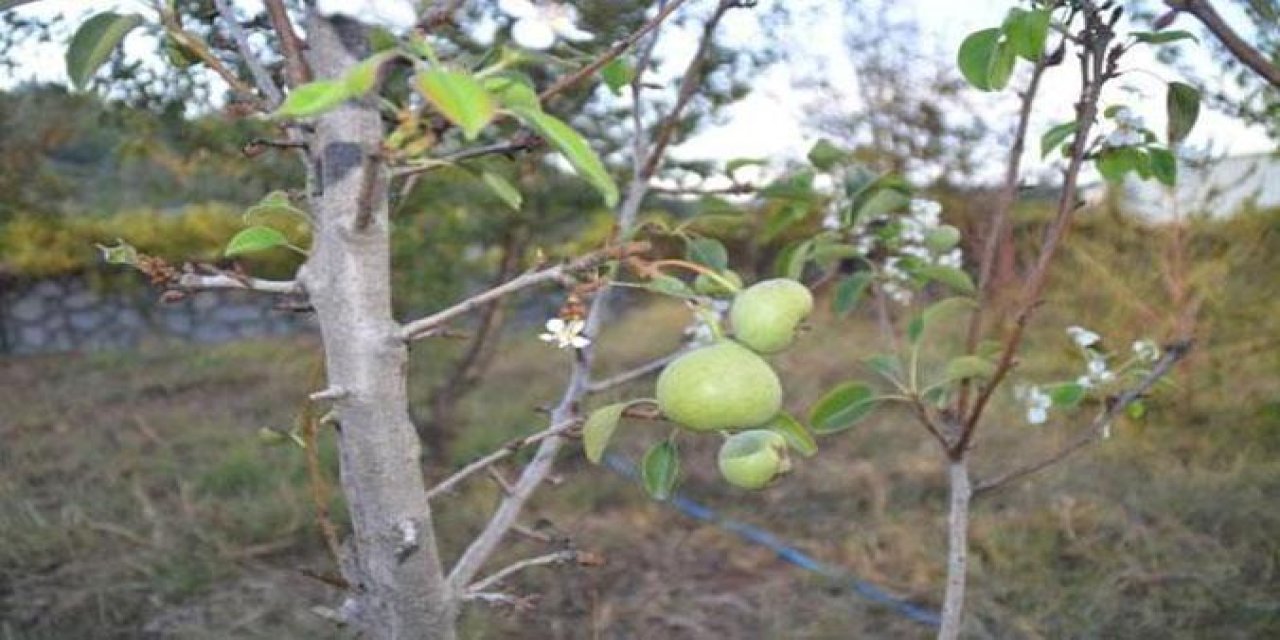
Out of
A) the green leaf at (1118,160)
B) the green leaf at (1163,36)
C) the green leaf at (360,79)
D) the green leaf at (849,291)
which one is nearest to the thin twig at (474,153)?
the green leaf at (360,79)

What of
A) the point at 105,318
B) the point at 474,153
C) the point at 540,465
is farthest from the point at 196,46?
the point at 105,318

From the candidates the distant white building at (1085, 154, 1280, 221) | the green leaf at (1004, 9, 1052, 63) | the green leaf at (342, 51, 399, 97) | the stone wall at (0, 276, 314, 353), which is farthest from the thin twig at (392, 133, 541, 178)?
the stone wall at (0, 276, 314, 353)

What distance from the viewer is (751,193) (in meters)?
1.13

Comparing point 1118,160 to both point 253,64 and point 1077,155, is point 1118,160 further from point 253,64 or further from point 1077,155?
point 253,64

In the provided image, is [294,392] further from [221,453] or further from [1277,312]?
[1277,312]

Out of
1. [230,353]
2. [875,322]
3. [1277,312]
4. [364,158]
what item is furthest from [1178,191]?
[230,353]

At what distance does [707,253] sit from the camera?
0.91 metres

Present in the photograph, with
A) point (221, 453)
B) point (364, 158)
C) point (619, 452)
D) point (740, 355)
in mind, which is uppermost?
point (364, 158)

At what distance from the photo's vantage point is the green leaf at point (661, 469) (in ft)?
2.46

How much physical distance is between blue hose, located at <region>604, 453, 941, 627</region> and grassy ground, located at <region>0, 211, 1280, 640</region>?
0.03 metres

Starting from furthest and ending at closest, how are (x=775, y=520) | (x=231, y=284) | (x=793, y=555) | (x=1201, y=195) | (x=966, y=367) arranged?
(x=1201, y=195) → (x=775, y=520) → (x=793, y=555) → (x=966, y=367) → (x=231, y=284)

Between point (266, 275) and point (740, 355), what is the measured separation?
20.7 ft

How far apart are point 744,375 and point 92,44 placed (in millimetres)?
436

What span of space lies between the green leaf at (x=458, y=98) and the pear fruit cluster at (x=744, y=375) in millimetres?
190
